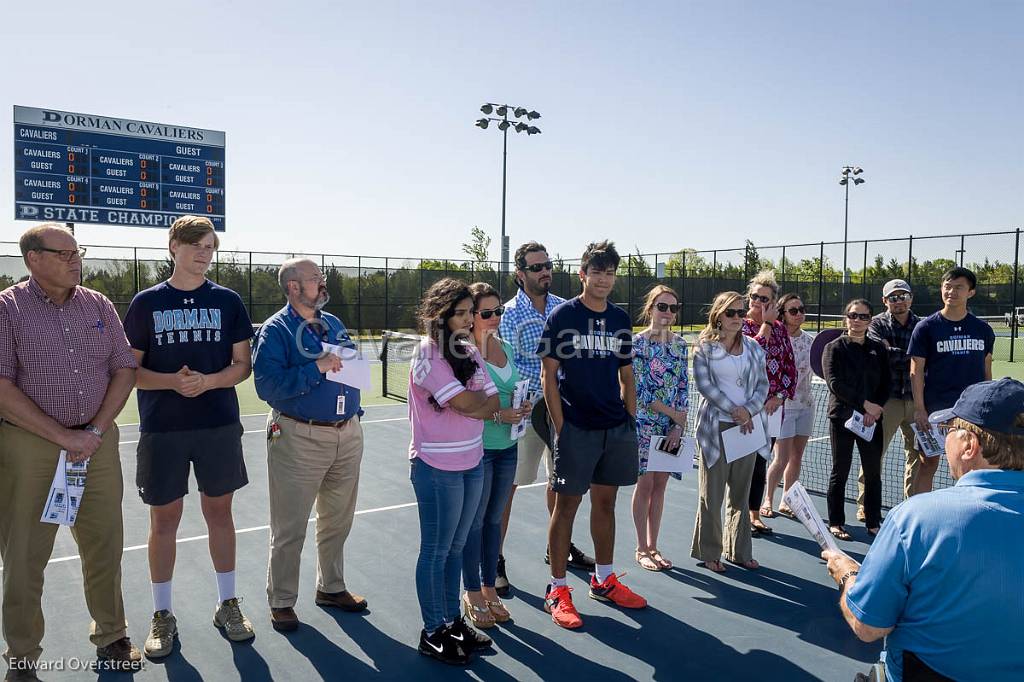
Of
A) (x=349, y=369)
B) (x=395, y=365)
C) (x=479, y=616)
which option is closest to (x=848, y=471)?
(x=479, y=616)

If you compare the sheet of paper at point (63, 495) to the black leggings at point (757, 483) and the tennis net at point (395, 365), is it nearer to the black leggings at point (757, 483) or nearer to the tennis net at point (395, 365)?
the black leggings at point (757, 483)

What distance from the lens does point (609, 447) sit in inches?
164

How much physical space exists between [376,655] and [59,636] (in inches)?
63.3

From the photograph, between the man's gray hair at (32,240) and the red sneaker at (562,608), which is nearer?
the man's gray hair at (32,240)

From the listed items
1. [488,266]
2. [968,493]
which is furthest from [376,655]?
[488,266]

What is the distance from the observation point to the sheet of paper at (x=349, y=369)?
3797mm

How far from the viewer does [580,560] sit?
4902 mm

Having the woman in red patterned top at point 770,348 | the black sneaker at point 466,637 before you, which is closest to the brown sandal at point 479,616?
the black sneaker at point 466,637

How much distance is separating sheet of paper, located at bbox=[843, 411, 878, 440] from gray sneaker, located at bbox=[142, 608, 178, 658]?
4617 millimetres

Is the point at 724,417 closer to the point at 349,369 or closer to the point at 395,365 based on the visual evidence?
the point at 349,369

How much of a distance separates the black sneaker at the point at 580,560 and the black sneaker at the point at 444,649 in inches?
58.9

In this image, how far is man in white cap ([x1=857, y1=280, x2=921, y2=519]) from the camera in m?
5.75

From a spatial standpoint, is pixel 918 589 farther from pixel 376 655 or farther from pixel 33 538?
pixel 33 538

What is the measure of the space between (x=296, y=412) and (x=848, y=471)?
4.06m
